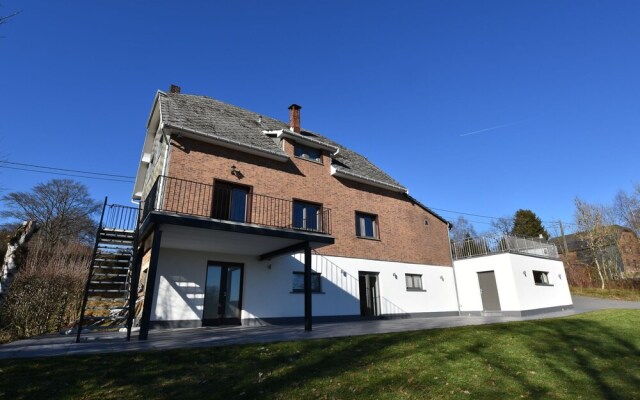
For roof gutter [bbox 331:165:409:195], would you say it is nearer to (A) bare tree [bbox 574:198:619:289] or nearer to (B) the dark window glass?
(B) the dark window glass

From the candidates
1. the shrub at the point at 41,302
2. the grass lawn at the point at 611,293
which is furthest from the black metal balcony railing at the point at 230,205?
the grass lawn at the point at 611,293

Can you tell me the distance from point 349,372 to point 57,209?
35.0 meters

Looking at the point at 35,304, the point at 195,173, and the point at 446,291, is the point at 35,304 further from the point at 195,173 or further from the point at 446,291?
the point at 446,291

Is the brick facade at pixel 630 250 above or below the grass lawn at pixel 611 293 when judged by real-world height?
above

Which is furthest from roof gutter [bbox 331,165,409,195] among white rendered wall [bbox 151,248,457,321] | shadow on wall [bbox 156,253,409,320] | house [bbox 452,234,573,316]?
house [bbox 452,234,573,316]

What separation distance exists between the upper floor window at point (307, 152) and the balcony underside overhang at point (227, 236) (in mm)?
4872

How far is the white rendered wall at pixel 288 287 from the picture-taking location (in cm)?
1045

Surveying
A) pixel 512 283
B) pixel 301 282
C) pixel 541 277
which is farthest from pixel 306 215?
pixel 541 277

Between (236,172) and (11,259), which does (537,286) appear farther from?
(11,259)

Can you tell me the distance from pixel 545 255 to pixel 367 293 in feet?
38.6

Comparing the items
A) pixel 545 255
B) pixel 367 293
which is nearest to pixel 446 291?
pixel 367 293

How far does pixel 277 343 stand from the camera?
704cm

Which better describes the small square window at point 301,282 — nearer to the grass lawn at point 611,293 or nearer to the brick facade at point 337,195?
the brick facade at point 337,195

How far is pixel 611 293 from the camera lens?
24656 millimetres
